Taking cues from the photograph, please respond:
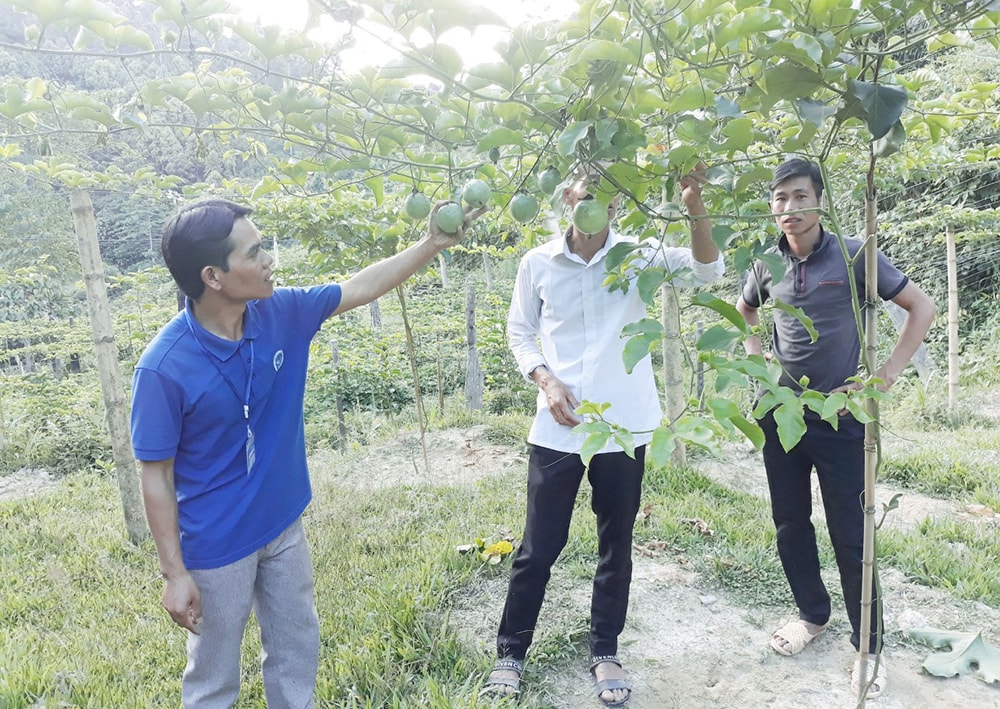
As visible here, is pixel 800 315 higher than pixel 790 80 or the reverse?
the reverse

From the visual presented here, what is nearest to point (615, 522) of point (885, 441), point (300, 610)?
point (300, 610)

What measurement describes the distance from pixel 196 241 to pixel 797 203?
1.70 meters

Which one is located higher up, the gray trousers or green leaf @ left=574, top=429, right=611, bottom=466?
green leaf @ left=574, top=429, right=611, bottom=466

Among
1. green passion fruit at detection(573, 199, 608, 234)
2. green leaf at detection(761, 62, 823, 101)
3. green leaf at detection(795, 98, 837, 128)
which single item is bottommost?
→ green passion fruit at detection(573, 199, 608, 234)

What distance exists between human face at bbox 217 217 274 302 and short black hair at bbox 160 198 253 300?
16 mm

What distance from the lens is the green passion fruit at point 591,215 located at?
124cm

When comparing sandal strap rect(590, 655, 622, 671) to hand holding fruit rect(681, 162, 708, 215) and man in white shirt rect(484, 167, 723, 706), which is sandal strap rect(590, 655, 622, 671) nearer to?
man in white shirt rect(484, 167, 723, 706)

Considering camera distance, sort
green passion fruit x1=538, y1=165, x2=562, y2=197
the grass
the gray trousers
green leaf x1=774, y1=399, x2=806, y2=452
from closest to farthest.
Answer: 1. green leaf x1=774, y1=399, x2=806, y2=452
2. green passion fruit x1=538, y1=165, x2=562, y2=197
3. the gray trousers
4. the grass

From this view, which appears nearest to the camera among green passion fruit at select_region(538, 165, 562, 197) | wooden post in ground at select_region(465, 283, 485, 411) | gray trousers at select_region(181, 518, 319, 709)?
green passion fruit at select_region(538, 165, 562, 197)

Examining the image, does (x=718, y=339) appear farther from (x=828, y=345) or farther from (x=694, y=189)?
(x=828, y=345)

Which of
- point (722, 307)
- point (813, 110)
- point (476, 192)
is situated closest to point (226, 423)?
point (476, 192)

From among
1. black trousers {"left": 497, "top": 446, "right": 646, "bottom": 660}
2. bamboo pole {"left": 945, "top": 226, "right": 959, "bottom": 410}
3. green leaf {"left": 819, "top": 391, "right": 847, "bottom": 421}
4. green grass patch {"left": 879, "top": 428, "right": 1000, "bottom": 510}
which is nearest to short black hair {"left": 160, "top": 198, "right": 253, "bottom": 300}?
black trousers {"left": 497, "top": 446, "right": 646, "bottom": 660}

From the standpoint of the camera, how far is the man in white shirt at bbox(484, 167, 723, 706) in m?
1.89

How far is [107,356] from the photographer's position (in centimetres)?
312
